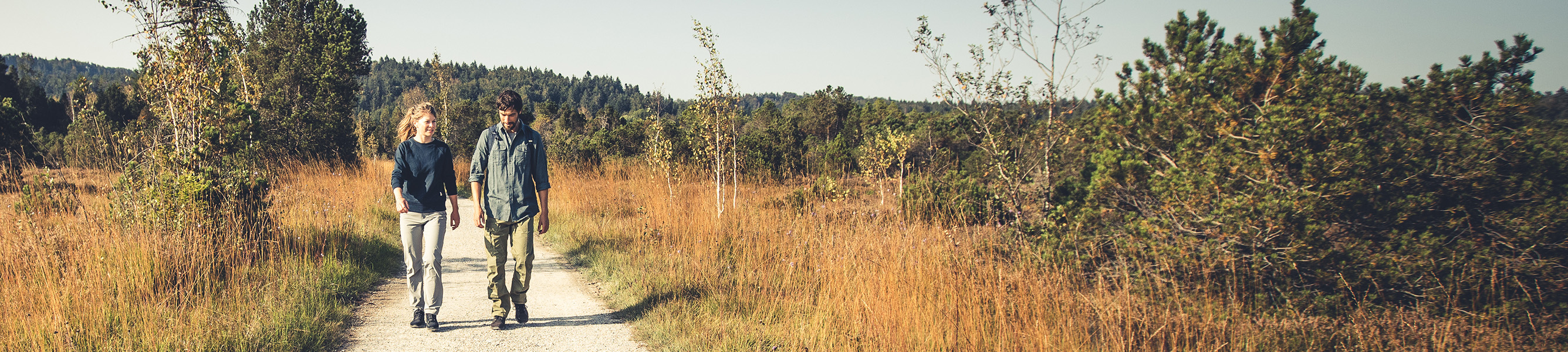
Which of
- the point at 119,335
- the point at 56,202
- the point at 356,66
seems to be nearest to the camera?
the point at 119,335

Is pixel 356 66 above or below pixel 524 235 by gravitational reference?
above

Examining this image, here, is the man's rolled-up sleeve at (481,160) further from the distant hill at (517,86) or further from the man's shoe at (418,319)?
the distant hill at (517,86)

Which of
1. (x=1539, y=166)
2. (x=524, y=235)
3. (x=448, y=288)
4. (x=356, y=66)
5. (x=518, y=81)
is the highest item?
(x=518, y=81)

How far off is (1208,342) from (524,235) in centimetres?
385

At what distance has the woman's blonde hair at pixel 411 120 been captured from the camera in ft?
12.8

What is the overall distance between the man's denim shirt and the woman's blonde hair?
37 cm

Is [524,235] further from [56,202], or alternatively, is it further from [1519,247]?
[1519,247]

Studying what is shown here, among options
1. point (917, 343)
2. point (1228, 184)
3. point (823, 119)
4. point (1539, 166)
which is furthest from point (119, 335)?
point (823, 119)

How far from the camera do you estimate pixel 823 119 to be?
4281cm

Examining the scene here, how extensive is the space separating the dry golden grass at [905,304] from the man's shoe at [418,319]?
1.26 m

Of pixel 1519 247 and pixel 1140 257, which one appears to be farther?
pixel 1140 257

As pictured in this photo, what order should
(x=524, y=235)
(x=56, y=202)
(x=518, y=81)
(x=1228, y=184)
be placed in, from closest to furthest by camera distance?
(x=524, y=235), (x=56, y=202), (x=1228, y=184), (x=518, y=81)

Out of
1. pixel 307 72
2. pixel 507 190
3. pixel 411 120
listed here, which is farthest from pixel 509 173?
pixel 307 72

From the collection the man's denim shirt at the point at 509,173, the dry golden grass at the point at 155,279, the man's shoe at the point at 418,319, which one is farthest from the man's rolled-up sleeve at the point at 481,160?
the dry golden grass at the point at 155,279
